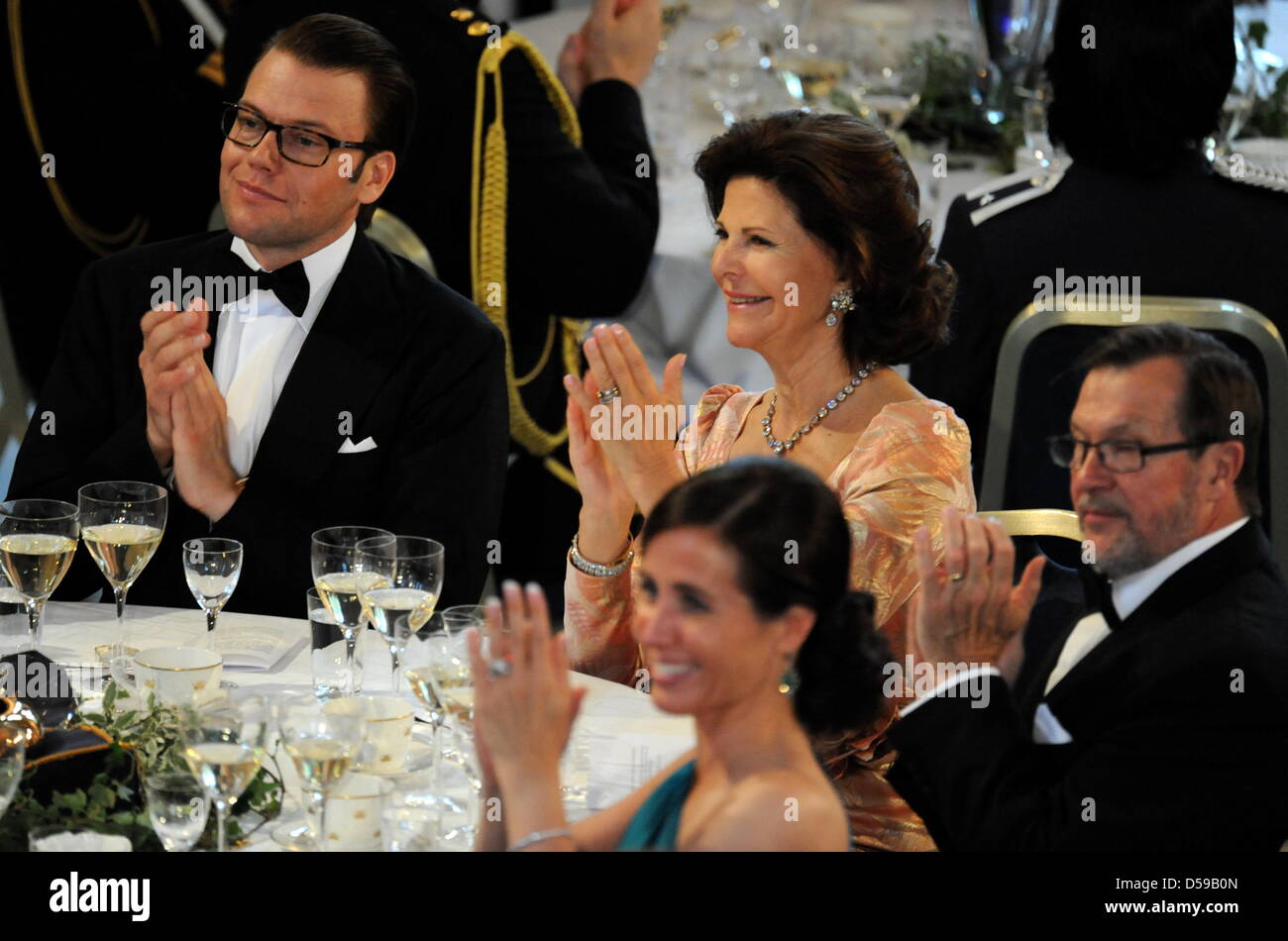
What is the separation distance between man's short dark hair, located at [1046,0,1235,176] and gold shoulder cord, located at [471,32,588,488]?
1018 millimetres

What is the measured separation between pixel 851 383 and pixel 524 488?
179 cm

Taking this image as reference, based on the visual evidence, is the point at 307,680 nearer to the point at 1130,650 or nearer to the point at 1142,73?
the point at 1130,650

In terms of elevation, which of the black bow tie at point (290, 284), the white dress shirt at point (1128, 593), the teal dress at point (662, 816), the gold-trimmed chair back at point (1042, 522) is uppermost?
the black bow tie at point (290, 284)

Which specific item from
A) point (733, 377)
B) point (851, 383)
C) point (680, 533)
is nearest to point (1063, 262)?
point (851, 383)

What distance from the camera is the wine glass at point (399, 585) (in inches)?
73.2

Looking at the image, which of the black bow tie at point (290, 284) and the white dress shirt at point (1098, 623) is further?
the black bow tie at point (290, 284)

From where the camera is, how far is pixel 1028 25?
13.9ft

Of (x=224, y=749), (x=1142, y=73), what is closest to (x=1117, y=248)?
(x=1142, y=73)

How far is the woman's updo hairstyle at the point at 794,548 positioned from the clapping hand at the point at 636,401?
1.39ft

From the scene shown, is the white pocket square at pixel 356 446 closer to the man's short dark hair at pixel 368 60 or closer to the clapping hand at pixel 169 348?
the clapping hand at pixel 169 348

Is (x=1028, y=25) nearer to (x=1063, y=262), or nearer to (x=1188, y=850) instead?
(x=1063, y=262)

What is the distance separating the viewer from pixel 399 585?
1.88 meters

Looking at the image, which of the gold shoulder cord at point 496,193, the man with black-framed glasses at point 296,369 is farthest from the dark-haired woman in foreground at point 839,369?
the gold shoulder cord at point 496,193

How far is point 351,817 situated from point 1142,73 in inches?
72.1
